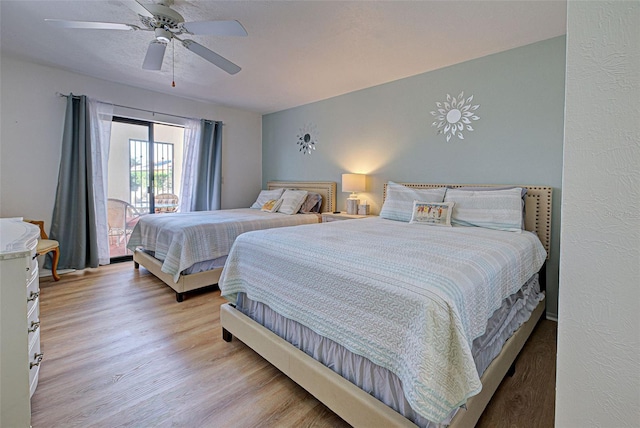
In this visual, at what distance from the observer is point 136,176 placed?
4531 mm

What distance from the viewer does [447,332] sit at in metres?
1.06

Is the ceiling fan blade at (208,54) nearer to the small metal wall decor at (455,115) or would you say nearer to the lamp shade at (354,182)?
the lamp shade at (354,182)

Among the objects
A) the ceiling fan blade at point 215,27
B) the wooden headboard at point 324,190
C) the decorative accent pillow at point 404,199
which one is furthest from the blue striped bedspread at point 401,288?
the wooden headboard at point 324,190

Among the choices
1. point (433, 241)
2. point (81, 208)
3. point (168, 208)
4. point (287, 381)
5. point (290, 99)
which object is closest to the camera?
point (287, 381)

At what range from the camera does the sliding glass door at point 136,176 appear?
438cm

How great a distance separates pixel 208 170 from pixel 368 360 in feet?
13.8

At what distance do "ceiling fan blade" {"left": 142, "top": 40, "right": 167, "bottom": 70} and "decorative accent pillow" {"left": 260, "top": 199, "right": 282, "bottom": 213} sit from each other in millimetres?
2227

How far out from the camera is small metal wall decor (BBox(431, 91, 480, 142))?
3.01m

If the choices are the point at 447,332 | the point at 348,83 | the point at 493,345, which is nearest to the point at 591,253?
the point at 447,332

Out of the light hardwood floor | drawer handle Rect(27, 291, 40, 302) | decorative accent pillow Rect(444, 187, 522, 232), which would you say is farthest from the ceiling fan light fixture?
decorative accent pillow Rect(444, 187, 522, 232)

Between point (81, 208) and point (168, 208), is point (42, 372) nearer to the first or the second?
point (81, 208)

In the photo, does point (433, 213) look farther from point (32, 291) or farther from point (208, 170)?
point (208, 170)

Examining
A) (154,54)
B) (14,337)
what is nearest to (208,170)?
(154,54)

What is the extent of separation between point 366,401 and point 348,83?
→ 342 centimetres
